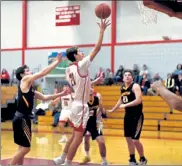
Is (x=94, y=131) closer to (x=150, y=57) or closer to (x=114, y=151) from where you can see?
(x=114, y=151)

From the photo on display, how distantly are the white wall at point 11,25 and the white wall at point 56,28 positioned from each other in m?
0.74

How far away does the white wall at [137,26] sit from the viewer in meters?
17.4

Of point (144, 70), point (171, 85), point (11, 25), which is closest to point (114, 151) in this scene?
point (171, 85)

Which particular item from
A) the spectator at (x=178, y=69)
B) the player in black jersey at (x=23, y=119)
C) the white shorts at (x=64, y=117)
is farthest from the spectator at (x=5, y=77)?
the player in black jersey at (x=23, y=119)

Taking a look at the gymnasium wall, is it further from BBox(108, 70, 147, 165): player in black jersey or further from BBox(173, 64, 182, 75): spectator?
BBox(108, 70, 147, 165): player in black jersey

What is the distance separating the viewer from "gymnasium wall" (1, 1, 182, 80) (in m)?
17.6

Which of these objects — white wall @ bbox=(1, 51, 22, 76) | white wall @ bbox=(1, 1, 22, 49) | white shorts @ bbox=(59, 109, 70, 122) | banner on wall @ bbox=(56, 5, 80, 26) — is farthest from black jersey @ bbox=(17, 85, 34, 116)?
white wall @ bbox=(1, 1, 22, 49)

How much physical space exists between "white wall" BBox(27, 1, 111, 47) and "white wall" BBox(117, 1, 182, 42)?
31.5 inches

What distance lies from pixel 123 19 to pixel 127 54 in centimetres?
174

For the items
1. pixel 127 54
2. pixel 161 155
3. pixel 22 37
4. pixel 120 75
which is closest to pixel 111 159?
pixel 161 155

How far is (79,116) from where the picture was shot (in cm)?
618

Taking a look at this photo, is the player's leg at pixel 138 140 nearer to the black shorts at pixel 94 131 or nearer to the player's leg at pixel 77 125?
the black shorts at pixel 94 131

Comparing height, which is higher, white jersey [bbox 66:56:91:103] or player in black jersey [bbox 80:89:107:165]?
white jersey [bbox 66:56:91:103]

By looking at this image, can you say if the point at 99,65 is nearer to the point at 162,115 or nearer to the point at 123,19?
the point at 123,19
